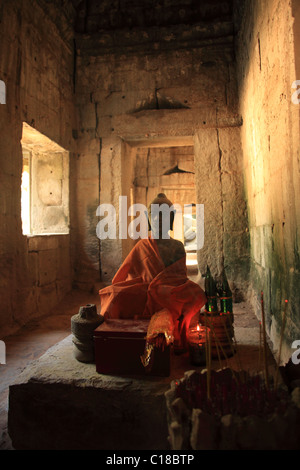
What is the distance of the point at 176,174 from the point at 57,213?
14.3 ft

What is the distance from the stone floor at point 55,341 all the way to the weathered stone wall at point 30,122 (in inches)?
8.1

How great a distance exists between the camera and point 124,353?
2.15m

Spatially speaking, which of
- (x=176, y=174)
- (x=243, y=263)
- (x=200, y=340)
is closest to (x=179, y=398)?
(x=200, y=340)

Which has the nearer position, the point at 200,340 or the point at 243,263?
the point at 200,340

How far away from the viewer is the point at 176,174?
9.07m

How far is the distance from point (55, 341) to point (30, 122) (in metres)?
3.13

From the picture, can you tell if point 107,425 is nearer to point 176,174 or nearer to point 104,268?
point 104,268

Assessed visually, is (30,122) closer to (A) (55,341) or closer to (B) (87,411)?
(A) (55,341)

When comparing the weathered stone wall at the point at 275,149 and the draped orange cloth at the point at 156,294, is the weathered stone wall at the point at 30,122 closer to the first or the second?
the draped orange cloth at the point at 156,294

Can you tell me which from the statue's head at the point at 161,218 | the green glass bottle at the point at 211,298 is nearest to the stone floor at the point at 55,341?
→ the green glass bottle at the point at 211,298

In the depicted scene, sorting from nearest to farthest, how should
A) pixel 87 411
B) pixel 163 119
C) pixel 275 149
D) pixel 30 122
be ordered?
pixel 87 411
pixel 275 149
pixel 30 122
pixel 163 119

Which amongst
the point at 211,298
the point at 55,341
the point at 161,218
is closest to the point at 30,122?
the point at 161,218

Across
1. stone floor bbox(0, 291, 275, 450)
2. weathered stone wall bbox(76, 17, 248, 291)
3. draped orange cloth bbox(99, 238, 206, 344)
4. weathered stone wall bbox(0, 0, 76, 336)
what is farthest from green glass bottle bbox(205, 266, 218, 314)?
weathered stone wall bbox(76, 17, 248, 291)
